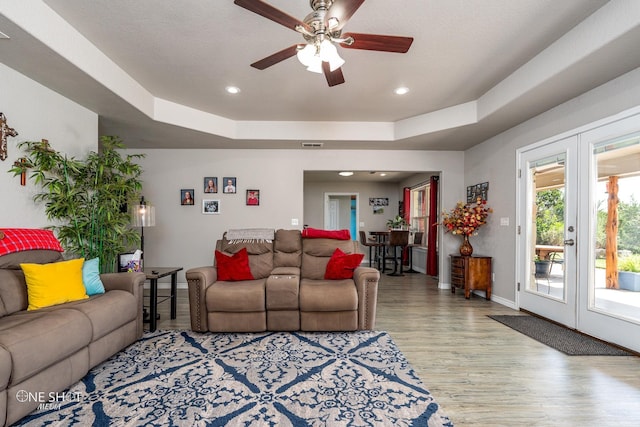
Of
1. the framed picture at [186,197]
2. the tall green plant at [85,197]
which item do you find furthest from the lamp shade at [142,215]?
the framed picture at [186,197]

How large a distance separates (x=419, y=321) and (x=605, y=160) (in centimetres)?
242

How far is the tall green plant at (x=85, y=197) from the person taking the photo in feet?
9.57

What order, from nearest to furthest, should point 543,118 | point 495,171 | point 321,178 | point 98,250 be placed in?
point 98,250 < point 543,118 < point 495,171 < point 321,178

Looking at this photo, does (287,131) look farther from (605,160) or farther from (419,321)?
(605,160)

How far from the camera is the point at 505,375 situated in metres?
2.25

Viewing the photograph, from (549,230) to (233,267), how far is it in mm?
3664

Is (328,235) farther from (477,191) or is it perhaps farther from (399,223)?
(399,223)

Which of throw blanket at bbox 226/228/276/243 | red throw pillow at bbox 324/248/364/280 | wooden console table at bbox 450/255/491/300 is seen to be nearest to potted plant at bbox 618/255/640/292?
→ wooden console table at bbox 450/255/491/300

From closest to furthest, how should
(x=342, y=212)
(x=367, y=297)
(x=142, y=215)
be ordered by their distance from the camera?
(x=367, y=297) < (x=142, y=215) < (x=342, y=212)

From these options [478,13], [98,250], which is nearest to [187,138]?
[98,250]

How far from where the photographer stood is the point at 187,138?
4578 mm

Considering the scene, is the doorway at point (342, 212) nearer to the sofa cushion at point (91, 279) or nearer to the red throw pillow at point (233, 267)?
the red throw pillow at point (233, 267)

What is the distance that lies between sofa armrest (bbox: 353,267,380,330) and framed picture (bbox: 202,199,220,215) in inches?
120

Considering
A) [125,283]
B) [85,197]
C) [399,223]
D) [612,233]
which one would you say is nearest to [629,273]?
[612,233]
